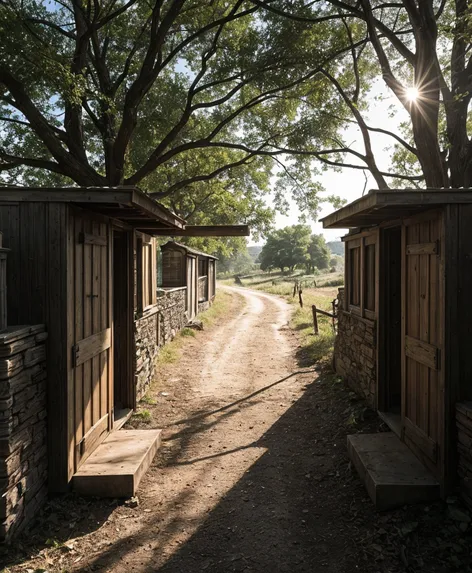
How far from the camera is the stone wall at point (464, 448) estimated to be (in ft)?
12.6

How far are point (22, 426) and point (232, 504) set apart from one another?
235cm

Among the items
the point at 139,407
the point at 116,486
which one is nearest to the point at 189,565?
the point at 116,486

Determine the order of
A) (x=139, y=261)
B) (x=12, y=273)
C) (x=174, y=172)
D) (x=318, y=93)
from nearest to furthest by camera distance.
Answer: (x=12, y=273) → (x=139, y=261) → (x=318, y=93) → (x=174, y=172)

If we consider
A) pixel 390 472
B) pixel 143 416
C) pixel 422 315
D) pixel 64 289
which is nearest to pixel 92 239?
pixel 64 289

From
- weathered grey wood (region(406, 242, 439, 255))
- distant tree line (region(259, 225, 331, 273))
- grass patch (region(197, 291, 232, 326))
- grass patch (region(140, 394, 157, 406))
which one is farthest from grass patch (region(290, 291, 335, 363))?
Result: distant tree line (region(259, 225, 331, 273))

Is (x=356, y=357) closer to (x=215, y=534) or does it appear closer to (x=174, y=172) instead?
(x=215, y=534)

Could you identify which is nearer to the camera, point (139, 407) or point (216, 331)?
point (139, 407)

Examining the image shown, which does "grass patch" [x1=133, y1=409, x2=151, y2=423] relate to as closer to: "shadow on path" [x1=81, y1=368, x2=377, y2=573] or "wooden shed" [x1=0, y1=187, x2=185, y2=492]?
"wooden shed" [x1=0, y1=187, x2=185, y2=492]

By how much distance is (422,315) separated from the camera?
475 centimetres

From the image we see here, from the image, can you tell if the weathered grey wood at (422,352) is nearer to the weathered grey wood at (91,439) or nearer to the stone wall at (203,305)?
the weathered grey wood at (91,439)

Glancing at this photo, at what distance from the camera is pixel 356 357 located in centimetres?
748

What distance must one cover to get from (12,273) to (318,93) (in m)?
11.6

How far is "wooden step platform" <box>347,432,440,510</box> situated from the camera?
4.15 meters

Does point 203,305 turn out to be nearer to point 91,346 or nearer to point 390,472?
point 91,346
